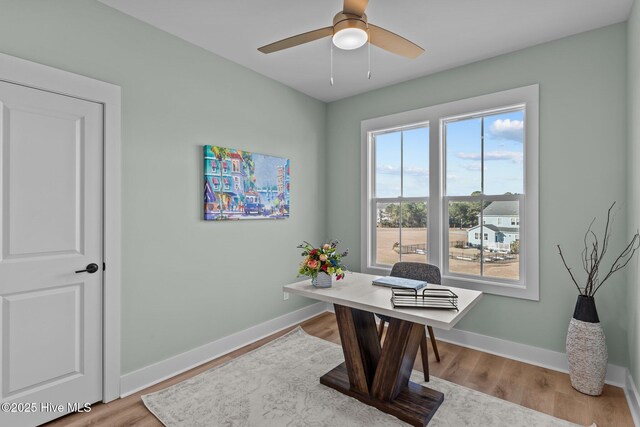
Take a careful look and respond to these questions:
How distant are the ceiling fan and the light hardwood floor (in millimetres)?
2488

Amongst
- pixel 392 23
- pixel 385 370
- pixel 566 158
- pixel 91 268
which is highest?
→ pixel 392 23

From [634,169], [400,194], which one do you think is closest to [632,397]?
[634,169]

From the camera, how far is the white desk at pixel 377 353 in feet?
6.59

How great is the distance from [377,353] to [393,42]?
7.01 ft

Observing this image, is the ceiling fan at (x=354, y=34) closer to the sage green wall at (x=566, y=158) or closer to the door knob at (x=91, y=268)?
the sage green wall at (x=566, y=158)

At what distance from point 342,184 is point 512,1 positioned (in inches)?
96.2

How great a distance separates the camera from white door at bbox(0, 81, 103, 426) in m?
1.86

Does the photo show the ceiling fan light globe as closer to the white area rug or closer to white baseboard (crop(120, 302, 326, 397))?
the white area rug

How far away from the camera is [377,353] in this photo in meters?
2.35

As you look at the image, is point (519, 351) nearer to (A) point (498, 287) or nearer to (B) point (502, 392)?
(A) point (498, 287)

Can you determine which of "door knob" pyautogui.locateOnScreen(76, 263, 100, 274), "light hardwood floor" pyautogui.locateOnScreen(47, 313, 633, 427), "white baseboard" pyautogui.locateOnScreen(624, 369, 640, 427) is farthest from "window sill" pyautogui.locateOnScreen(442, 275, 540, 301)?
"door knob" pyautogui.locateOnScreen(76, 263, 100, 274)

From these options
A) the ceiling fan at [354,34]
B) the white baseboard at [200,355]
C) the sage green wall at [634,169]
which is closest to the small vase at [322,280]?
the white baseboard at [200,355]

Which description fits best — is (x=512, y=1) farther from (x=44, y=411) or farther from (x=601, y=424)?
(x=44, y=411)

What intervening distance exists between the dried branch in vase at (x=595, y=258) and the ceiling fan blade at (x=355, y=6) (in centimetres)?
239
